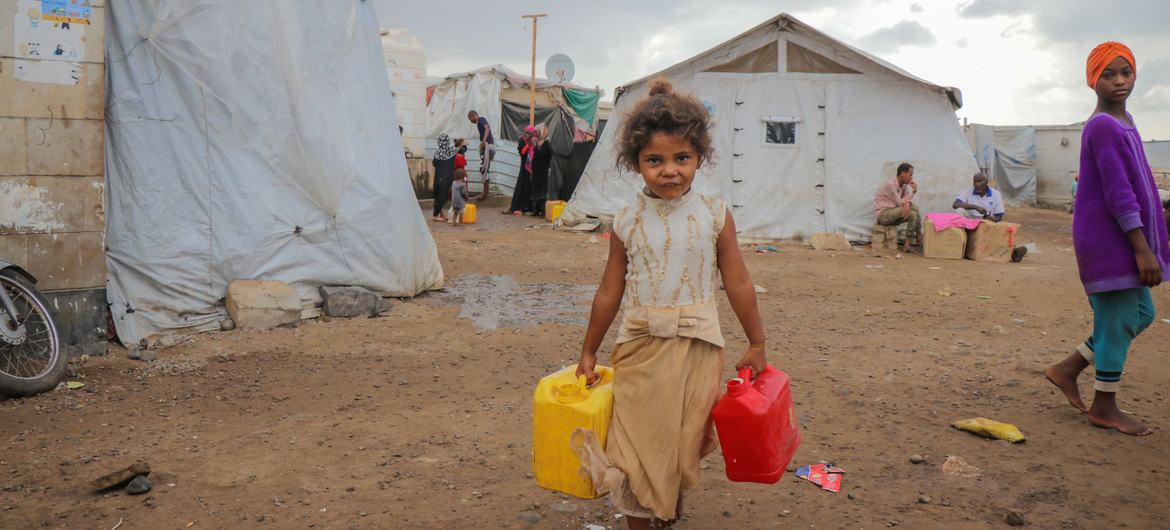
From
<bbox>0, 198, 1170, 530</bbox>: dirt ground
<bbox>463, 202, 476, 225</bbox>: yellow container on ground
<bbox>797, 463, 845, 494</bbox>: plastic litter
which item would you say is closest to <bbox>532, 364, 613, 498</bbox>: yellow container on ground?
<bbox>0, 198, 1170, 530</bbox>: dirt ground

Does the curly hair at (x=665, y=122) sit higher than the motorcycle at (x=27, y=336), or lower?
higher

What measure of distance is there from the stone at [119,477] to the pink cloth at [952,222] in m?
10.1

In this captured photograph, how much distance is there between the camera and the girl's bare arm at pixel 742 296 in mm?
2475

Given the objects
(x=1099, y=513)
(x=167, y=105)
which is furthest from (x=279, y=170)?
(x=1099, y=513)

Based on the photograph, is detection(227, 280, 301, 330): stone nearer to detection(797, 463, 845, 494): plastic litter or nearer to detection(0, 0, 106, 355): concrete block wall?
detection(0, 0, 106, 355): concrete block wall

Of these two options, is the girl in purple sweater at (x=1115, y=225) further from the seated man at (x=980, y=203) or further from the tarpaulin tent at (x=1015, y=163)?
the tarpaulin tent at (x=1015, y=163)

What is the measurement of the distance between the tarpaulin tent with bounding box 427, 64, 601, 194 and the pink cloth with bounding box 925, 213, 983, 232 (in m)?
9.30

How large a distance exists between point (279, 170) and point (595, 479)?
4441mm

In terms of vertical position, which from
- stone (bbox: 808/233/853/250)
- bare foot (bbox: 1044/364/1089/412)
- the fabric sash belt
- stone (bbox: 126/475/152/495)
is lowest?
stone (bbox: 126/475/152/495)

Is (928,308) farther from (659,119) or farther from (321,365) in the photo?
(659,119)

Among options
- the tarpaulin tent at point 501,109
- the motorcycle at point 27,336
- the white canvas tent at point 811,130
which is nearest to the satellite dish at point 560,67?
the tarpaulin tent at point 501,109

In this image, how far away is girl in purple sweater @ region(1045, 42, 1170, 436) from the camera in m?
3.62

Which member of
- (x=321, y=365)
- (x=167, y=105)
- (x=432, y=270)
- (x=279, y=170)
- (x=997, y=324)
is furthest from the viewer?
(x=432, y=270)

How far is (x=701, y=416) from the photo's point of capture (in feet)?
8.08
